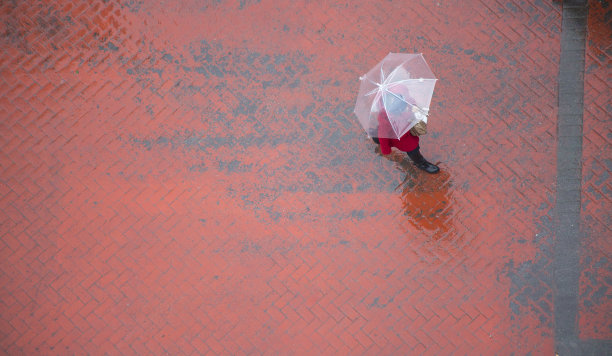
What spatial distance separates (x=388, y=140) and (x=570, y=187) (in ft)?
8.90

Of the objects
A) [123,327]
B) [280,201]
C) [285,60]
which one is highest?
[285,60]

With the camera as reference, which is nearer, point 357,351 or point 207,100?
point 357,351

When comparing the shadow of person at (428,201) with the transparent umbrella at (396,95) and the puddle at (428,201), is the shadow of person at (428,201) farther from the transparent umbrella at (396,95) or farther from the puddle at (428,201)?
the transparent umbrella at (396,95)

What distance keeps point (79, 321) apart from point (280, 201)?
3.17m

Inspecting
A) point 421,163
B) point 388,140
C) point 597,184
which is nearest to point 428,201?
point 421,163

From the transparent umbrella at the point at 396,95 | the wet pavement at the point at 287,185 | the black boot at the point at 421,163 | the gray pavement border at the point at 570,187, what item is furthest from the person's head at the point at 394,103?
the gray pavement border at the point at 570,187

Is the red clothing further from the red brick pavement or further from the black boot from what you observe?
the red brick pavement

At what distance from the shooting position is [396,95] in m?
4.75

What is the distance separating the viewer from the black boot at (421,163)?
18.9 feet

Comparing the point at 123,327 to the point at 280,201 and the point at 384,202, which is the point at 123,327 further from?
the point at 384,202

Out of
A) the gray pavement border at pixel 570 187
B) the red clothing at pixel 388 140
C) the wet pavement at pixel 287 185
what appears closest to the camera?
the red clothing at pixel 388 140

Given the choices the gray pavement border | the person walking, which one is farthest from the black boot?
the gray pavement border

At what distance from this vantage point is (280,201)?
6273 mm

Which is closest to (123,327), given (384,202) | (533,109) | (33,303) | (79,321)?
(79,321)
